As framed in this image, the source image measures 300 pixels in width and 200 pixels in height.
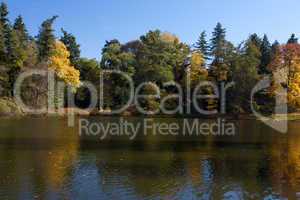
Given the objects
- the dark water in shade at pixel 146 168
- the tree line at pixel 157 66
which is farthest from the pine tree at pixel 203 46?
the dark water in shade at pixel 146 168

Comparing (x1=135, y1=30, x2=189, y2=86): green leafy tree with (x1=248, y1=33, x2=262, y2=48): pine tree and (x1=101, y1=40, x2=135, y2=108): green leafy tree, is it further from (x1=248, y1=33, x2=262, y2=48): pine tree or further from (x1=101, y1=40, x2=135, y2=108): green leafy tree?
(x1=248, y1=33, x2=262, y2=48): pine tree

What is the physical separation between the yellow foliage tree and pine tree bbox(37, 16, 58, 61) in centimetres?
139

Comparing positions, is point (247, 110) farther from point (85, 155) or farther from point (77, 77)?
point (85, 155)

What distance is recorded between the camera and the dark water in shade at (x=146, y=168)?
23219 millimetres

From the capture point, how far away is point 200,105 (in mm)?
89375

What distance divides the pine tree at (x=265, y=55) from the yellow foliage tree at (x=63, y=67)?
128 ft

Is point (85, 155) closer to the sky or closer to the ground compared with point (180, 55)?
closer to the ground

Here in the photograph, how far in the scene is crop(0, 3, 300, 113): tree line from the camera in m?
82.2

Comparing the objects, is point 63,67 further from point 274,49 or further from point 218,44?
point 274,49

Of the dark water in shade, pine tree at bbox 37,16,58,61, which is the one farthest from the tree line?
A: the dark water in shade

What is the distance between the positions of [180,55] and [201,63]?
18.1 feet

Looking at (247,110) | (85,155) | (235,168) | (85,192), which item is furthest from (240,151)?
(247,110)

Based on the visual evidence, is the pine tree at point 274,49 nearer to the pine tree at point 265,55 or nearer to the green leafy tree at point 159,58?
the pine tree at point 265,55

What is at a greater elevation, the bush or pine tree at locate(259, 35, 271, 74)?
pine tree at locate(259, 35, 271, 74)
